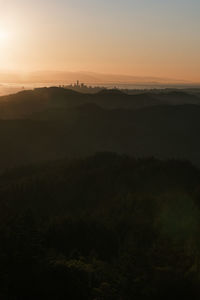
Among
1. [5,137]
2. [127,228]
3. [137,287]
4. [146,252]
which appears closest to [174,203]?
[127,228]

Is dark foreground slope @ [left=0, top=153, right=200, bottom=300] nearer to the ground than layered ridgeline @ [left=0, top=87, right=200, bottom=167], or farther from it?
farther from it

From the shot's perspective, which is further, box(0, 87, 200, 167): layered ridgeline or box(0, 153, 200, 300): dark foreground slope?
box(0, 87, 200, 167): layered ridgeline

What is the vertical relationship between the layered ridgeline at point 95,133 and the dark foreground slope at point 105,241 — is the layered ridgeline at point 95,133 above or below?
below

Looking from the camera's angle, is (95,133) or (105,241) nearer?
(105,241)

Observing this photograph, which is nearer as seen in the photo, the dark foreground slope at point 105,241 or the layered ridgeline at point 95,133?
the dark foreground slope at point 105,241

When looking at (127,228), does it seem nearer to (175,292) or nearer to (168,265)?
(168,265)
